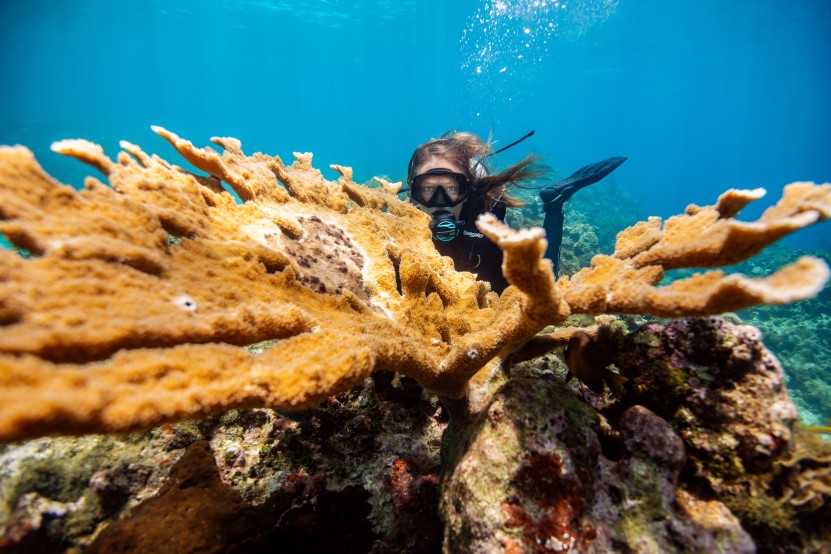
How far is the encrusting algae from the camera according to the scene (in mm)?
1084

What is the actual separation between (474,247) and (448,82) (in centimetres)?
14745

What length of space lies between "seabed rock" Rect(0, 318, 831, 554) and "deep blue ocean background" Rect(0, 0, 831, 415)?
6.21 m

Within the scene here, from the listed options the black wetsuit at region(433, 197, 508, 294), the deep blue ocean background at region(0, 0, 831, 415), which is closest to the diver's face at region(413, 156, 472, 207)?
the black wetsuit at region(433, 197, 508, 294)

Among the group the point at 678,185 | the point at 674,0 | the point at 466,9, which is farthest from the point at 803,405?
the point at 678,185

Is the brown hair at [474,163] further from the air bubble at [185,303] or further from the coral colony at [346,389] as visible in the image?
the air bubble at [185,303]

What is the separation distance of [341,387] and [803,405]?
55.4ft

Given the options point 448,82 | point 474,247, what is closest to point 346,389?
point 474,247

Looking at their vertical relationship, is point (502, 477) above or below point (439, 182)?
below

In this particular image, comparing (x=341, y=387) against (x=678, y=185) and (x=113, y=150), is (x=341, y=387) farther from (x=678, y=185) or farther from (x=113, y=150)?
(x=678, y=185)

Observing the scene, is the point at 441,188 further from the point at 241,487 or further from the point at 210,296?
the point at 241,487

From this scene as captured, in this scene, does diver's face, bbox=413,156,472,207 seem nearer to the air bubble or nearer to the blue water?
the blue water

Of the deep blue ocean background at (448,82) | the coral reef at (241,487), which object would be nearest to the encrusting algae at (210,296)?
the coral reef at (241,487)

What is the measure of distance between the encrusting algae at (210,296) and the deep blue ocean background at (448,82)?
5.92m

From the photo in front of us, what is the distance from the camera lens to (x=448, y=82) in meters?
132
